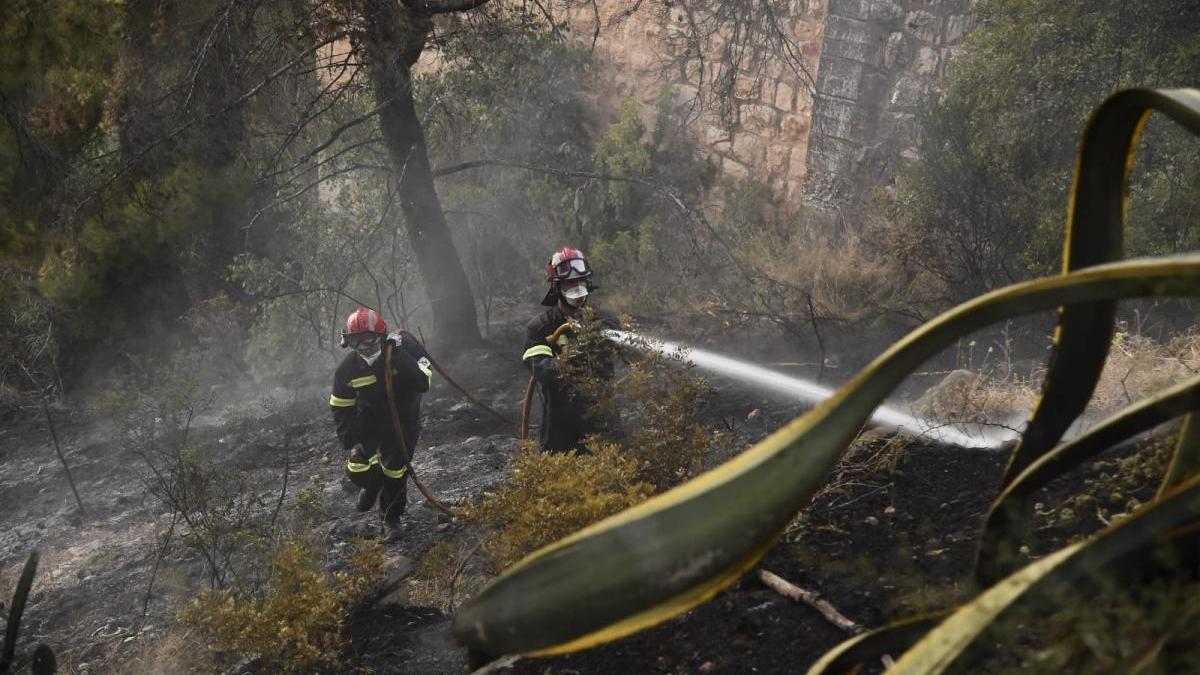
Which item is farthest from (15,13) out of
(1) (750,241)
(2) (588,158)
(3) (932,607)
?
(2) (588,158)

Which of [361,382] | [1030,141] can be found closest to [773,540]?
[361,382]

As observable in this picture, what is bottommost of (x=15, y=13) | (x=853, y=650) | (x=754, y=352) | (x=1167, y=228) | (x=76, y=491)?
(x=76, y=491)

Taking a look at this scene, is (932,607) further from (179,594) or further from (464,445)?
(464,445)

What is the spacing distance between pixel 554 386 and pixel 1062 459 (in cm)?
408

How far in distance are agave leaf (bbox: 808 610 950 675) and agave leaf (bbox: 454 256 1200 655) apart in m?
0.32

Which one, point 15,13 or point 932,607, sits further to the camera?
point 15,13

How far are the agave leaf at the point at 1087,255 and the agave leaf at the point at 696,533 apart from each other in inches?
17.0

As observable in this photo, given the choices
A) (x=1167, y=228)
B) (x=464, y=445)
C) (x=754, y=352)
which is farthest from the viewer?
(x=754, y=352)

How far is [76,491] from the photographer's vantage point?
8.30 metres

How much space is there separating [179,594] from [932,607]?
4.45 m

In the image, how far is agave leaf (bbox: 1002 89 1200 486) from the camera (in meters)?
1.71

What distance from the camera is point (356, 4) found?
7.03 meters

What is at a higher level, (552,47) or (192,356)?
(552,47)

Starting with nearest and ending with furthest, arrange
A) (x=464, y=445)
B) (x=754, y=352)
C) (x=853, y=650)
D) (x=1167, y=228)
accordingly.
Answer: (x=853, y=650), (x=1167, y=228), (x=464, y=445), (x=754, y=352)
